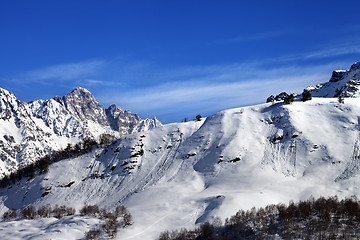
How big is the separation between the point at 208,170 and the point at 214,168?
7.45 feet

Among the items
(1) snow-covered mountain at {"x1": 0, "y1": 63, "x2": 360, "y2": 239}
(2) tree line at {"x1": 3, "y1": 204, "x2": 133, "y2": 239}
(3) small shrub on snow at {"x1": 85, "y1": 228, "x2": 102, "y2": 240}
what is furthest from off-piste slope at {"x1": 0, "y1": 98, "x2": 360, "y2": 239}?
(3) small shrub on snow at {"x1": 85, "y1": 228, "x2": 102, "y2": 240}

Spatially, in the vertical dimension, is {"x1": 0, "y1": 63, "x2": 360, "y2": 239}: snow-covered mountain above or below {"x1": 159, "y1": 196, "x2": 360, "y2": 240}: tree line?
above

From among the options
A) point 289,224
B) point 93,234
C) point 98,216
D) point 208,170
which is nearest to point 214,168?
point 208,170

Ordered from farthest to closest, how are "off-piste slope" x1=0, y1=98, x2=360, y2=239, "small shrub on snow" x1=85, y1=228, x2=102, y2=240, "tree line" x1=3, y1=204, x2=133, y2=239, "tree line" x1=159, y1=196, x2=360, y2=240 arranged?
"off-piste slope" x1=0, y1=98, x2=360, y2=239, "tree line" x1=3, y1=204, x2=133, y2=239, "small shrub on snow" x1=85, y1=228, x2=102, y2=240, "tree line" x1=159, y1=196, x2=360, y2=240

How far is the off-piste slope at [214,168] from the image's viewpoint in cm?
8106

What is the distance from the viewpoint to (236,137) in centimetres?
11500

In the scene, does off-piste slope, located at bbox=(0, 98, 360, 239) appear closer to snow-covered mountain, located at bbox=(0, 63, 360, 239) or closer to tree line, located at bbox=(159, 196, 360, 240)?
snow-covered mountain, located at bbox=(0, 63, 360, 239)

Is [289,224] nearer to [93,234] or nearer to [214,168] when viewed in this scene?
[214,168]

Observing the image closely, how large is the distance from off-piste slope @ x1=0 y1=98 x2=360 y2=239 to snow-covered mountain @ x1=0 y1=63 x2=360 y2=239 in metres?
0.33

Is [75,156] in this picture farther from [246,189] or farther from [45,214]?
[246,189]

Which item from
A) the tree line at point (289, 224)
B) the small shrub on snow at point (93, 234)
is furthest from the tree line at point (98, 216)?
the tree line at point (289, 224)

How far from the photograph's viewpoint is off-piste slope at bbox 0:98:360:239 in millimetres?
81062

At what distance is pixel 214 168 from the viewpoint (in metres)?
103

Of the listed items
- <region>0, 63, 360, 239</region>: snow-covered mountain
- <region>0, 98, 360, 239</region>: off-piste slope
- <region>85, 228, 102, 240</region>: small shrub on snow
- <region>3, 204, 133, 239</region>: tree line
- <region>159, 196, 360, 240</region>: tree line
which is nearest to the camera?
<region>159, 196, 360, 240</region>: tree line
